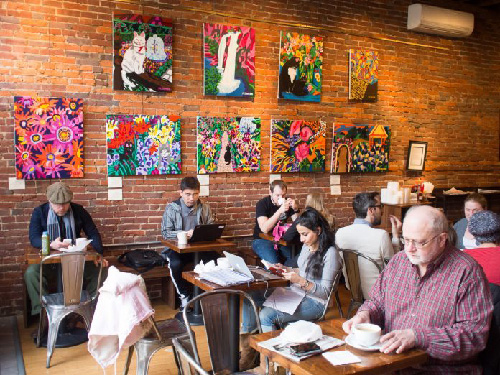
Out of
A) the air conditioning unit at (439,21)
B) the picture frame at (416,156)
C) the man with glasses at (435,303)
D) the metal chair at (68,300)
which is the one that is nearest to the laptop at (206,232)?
the metal chair at (68,300)

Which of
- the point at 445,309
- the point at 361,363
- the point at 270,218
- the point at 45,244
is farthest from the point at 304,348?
the point at 270,218

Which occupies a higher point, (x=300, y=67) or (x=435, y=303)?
(x=300, y=67)

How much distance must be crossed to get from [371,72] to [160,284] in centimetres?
Answer: 424

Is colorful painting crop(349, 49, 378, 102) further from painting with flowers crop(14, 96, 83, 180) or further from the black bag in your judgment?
painting with flowers crop(14, 96, 83, 180)

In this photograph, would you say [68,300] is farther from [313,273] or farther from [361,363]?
[361,363]

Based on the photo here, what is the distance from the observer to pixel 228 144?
21.4 ft

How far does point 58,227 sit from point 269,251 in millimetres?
2401

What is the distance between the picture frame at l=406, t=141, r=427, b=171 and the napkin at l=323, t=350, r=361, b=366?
6085mm

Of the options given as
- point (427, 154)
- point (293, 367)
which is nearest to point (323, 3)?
point (427, 154)

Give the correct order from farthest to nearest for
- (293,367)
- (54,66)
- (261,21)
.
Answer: (261,21) → (54,66) → (293,367)

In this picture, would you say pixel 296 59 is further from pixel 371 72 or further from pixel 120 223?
pixel 120 223

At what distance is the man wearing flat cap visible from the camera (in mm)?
5109

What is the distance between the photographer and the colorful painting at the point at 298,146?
22.5 ft

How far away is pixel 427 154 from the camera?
8219mm
